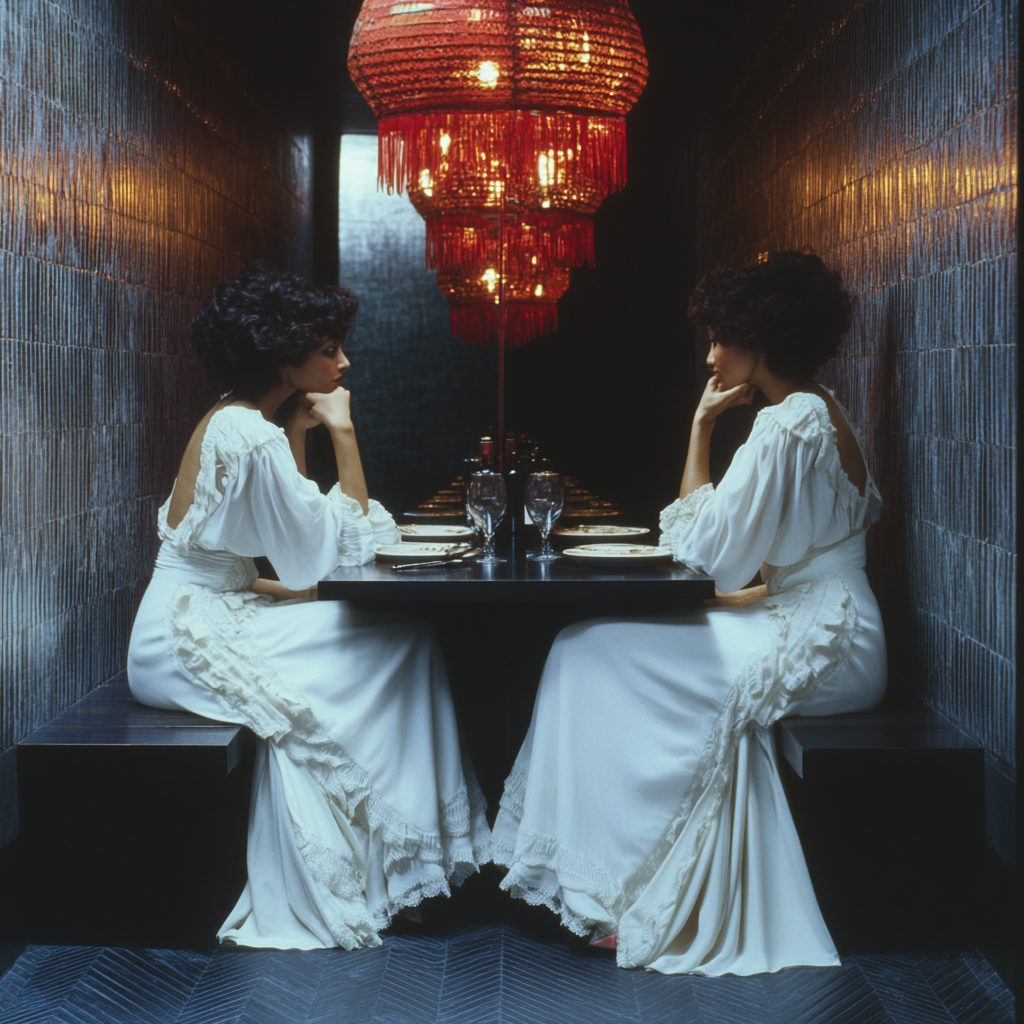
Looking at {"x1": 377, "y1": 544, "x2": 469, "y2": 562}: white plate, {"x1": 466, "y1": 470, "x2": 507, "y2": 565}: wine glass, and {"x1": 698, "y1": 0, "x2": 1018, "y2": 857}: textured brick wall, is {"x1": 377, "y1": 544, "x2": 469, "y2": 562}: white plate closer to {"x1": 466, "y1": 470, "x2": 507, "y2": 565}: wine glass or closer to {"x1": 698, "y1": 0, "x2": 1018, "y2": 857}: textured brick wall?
{"x1": 466, "y1": 470, "x2": 507, "y2": 565}: wine glass

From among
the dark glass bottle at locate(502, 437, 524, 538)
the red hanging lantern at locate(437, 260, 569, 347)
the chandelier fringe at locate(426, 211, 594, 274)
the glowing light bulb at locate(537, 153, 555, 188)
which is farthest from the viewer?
the red hanging lantern at locate(437, 260, 569, 347)

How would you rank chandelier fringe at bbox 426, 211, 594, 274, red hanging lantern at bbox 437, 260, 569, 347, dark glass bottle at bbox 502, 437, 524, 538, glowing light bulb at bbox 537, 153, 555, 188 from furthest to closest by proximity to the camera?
red hanging lantern at bbox 437, 260, 569, 347, chandelier fringe at bbox 426, 211, 594, 274, glowing light bulb at bbox 537, 153, 555, 188, dark glass bottle at bbox 502, 437, 524, 538

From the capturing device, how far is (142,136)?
9.93ft

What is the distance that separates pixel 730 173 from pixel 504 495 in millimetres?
2602

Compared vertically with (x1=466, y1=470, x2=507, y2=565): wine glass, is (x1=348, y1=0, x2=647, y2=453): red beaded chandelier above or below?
above

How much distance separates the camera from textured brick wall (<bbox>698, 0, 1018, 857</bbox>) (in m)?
2.04

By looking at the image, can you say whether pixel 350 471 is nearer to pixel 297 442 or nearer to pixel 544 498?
pixel 297 442

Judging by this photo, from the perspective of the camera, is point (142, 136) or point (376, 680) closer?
point (376, 680)

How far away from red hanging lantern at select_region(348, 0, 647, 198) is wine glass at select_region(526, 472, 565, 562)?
1.00 m

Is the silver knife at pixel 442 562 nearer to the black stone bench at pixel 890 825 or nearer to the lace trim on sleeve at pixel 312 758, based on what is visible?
the lace trim on sleeve at pixel 312 758

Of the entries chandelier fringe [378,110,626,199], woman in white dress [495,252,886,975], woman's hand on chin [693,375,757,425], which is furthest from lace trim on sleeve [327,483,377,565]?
chandelier fringe [378,110,626,199]

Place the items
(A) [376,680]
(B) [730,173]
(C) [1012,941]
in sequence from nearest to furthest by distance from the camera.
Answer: (C) [1012,941] < (A) [376,680] < (B) [730,173]

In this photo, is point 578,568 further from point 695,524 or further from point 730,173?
point 730,173

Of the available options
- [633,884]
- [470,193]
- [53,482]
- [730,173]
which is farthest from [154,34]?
[633,884]
